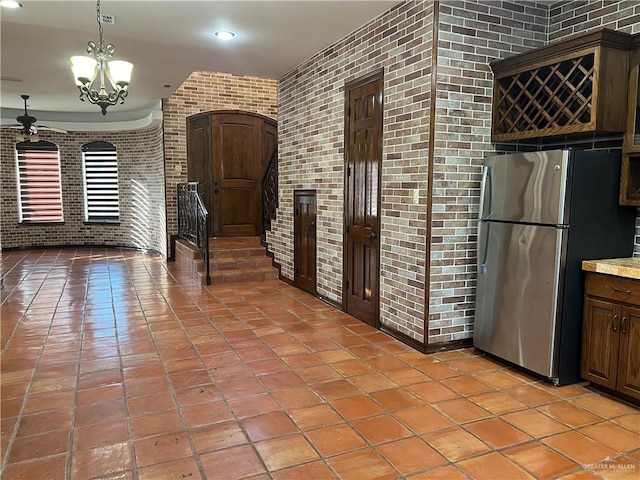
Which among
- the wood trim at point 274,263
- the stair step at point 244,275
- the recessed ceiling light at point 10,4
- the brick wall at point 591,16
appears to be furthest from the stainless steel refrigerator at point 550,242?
the recessed ceiling light at point 10,4

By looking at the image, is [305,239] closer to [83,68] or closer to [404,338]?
[404,338]

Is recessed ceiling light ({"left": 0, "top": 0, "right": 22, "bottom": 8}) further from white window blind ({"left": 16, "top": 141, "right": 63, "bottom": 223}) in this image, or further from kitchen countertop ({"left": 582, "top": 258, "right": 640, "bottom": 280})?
white window blind ({"left": 16, "top": 141, "right": 63, "bottom": 223})

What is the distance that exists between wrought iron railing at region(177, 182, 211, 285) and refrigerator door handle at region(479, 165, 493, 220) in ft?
12.1

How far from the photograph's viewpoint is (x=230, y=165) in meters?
7.98

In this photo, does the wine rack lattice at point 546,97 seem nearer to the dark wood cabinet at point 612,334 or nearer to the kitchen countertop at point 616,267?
the kitchen countertop at point 616,267

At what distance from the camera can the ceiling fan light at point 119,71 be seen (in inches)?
144

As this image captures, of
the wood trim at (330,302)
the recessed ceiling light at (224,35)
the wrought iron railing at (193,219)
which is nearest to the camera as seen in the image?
the recessed ceiling light at (224,35)

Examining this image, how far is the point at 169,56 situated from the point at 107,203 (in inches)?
242

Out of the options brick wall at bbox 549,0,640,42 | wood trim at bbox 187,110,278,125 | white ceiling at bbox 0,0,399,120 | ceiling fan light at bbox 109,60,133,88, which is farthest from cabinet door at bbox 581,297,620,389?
wood trim at bbox 187,110,278,125

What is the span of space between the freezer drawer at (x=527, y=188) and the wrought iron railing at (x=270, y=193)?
12.4ft

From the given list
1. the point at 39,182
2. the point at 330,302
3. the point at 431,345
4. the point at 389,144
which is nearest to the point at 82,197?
the point at 39,182

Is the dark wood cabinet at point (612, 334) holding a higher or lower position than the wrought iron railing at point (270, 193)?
lower

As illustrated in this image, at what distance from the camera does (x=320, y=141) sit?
5270mm

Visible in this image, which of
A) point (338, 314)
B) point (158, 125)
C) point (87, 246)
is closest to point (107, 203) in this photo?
point (87, 246)
